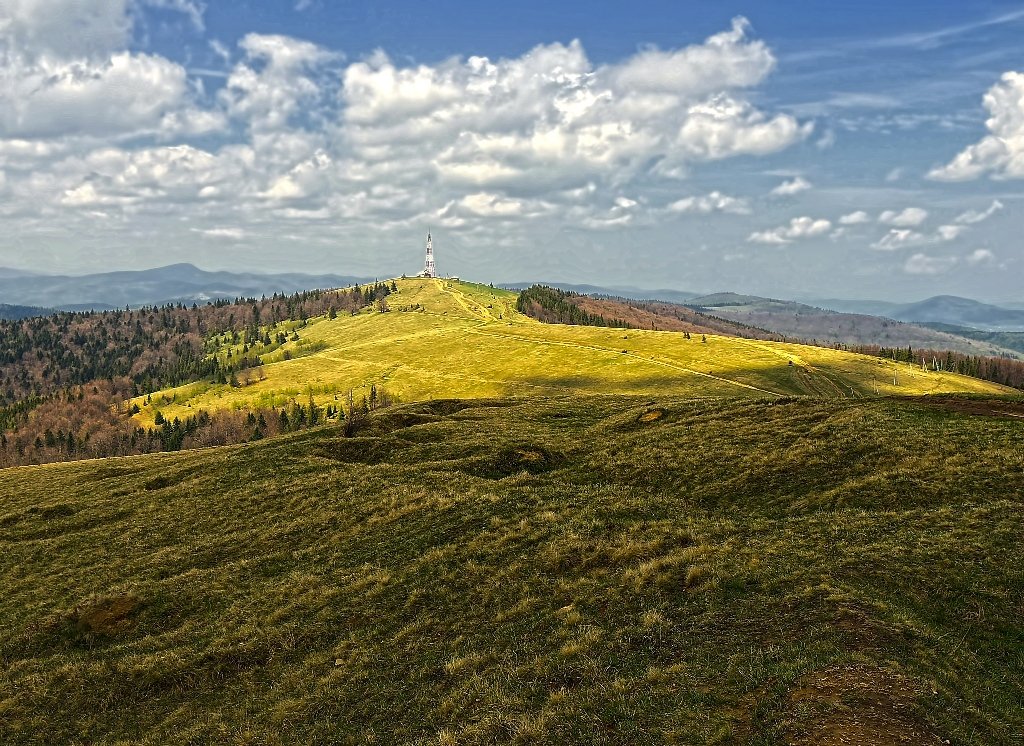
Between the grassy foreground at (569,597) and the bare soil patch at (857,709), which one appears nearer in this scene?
the bare soil patch at (857,709)

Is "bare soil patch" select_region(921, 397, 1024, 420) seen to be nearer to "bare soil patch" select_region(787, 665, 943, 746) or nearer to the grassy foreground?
the grassy foreground

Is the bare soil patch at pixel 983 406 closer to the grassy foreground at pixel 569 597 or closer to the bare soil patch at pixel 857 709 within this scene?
the grassy foreground at pixel 569 597

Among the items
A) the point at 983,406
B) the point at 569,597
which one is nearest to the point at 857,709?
the point at 569,597

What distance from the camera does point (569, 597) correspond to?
2617cm

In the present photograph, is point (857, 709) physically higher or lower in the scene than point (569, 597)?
higher

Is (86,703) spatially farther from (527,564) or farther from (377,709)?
(527,564)

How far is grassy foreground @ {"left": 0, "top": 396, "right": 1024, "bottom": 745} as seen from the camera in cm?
1747

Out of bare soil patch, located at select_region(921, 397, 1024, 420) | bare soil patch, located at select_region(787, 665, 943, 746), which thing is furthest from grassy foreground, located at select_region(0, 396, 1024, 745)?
bare soil patch, located at select_region(921, 397, 1024, 420)

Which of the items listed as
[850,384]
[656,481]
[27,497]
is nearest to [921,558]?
[656,481]

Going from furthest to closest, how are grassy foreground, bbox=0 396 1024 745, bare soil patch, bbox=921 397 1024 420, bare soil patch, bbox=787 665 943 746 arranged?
bare soil patch, bbox=921 397 1024 420 → grassy foreground, bbox=0 396 1024 745 → bare soil patch, bbox=787 665 943 746

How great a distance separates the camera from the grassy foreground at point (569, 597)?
57.3 feet

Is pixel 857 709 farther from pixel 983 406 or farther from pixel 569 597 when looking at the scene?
pixel 983 406

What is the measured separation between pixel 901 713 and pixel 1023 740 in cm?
289

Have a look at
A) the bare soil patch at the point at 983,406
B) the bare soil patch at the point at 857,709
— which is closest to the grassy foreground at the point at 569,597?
the bare soil patch at the point at 857,709
